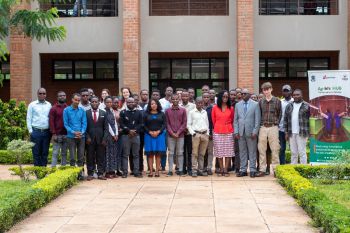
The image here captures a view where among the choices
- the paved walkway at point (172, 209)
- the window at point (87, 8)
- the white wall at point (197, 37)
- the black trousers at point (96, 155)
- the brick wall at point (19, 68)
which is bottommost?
the paved walkway at point (172, 209)

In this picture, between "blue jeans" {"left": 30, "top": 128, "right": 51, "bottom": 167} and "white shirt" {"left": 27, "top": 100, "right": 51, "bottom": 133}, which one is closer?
"white shirt" {"left": 27, "top": 100, "right": 51, "bottom": 133}

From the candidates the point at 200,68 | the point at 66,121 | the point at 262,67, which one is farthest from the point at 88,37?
the point at 66,121

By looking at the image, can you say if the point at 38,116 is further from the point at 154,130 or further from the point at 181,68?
the point at 181,68

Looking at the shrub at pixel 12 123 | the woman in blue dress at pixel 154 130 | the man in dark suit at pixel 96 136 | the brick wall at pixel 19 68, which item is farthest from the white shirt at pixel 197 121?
the brick wall at pixel 19 68

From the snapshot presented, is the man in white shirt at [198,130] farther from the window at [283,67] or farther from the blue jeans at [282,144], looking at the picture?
the window at [283,67]

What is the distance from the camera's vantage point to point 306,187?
422 inches

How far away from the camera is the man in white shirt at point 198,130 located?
14.1m

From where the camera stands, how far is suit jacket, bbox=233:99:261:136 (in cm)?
1387

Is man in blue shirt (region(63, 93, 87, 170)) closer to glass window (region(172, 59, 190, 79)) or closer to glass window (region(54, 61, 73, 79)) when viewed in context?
glass window (region(172, 59, 190, 79))

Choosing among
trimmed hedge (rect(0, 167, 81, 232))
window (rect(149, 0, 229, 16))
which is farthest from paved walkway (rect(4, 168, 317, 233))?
window (rect(149, 0, 229, 16))

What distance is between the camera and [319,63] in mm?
25500

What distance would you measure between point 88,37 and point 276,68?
27.0 feet

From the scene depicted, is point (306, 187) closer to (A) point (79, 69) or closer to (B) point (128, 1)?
(B) point (128, 1)

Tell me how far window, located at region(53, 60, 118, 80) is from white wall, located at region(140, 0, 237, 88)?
3915 mm
